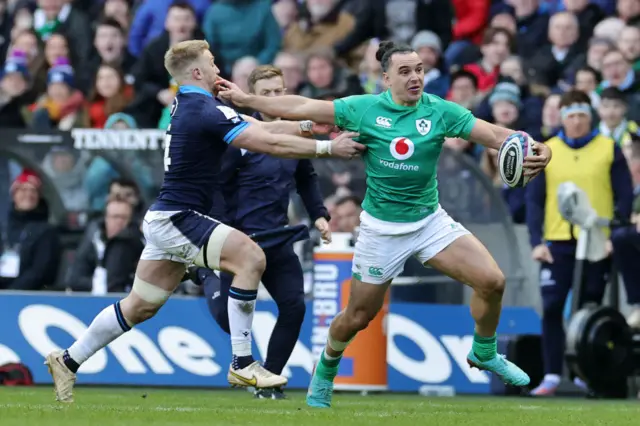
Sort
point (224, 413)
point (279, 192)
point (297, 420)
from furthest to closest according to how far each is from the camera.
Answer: point (279, 192) < point (224, 413) < point (297, 420)

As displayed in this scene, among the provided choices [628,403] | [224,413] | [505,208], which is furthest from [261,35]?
[224,413]

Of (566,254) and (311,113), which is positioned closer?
(311,113)

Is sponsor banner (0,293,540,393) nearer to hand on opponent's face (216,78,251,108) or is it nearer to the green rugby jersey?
the green rugby jersey

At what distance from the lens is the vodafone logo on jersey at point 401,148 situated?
35.4 feet

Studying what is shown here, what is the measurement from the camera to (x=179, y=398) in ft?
41.5

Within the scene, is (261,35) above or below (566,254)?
above

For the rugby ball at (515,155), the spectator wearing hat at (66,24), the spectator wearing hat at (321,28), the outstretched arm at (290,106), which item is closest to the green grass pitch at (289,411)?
the rugby ball at (515,155)

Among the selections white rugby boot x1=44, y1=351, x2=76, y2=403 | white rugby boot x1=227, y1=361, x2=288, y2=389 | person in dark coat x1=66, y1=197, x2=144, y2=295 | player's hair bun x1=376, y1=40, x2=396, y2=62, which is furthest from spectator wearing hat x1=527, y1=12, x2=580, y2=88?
white rugby boot x1=44, y1=351, x2=76, y2=403

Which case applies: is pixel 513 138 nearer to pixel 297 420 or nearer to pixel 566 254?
pixel 297 420

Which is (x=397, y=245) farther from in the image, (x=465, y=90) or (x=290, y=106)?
(x=465, y=90)

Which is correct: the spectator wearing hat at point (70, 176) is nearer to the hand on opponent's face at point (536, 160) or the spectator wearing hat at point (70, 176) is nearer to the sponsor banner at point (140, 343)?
the sponsor banner at point (140, 343)

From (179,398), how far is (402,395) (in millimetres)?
2355

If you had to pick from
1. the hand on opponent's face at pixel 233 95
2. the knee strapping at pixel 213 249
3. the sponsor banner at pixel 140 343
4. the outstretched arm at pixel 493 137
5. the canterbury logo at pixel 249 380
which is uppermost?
the hand on opponent's face at pixel 233 95

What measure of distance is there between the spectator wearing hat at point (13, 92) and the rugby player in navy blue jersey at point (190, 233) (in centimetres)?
929
